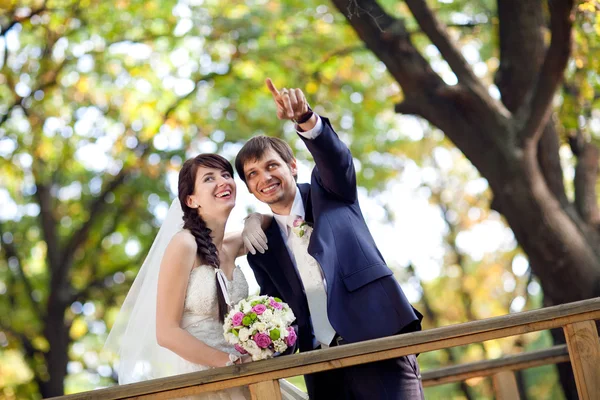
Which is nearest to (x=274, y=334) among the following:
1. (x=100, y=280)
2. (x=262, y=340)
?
(x=262, y=340)

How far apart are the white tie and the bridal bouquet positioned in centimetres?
36

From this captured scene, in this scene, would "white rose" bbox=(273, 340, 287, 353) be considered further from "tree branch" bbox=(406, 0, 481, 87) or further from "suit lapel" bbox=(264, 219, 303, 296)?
"tree branch" bbox=(406, 0, 481, 87)

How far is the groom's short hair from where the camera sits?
156 inches

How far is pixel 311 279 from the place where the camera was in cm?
390

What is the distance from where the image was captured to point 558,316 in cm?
326

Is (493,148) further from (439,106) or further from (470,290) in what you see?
(470,290)

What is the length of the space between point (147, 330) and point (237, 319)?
94 centimetres

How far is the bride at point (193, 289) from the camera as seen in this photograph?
12.5 feet

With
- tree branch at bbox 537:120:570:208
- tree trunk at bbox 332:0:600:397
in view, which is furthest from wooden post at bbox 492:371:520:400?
tree branch at bbox 537:120:570:208

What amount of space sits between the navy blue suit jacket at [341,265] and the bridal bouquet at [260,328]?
0.26m

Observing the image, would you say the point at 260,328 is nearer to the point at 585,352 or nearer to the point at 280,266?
the point at 280,266

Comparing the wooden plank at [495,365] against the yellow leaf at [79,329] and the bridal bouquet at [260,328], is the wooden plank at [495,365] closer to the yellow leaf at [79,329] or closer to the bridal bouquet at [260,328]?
the bridal bouquet at [260,328]

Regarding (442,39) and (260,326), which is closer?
(260,326)

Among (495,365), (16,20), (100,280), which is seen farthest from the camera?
(100,280)
